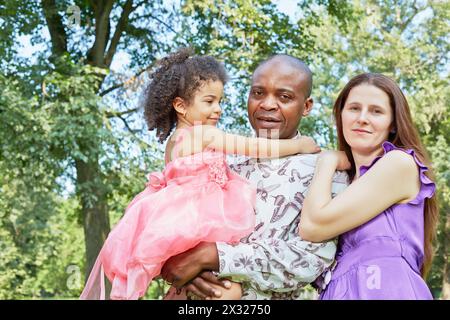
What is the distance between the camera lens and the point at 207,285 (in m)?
2.66

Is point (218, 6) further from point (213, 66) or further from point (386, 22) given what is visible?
point (386, 22)

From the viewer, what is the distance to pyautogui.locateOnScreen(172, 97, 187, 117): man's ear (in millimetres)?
3164

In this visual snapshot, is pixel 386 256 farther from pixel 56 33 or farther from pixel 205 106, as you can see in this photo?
pixel 56 33

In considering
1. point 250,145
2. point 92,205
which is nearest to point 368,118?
point 250,145

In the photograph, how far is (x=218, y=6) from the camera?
10773mm

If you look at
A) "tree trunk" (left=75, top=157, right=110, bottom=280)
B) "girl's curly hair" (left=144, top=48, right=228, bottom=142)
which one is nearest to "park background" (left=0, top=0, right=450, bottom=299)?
"tree trunk" (left=75, top=157, right=110, bottom=280)

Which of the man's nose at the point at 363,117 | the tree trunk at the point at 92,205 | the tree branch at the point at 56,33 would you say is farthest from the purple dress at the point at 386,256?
the tree branch at the point at 56,33

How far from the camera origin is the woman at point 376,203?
2572 mm

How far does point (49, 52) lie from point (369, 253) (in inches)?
384

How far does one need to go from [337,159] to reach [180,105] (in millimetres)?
817

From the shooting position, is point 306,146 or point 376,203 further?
point 306,146

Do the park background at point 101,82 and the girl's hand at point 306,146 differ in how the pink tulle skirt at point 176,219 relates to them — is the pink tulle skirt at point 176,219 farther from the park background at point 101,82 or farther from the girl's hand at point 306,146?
the park background at point 101,82

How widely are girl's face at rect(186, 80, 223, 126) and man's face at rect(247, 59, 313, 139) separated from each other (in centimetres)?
17

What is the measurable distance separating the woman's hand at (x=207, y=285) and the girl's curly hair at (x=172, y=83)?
2.73 ft
